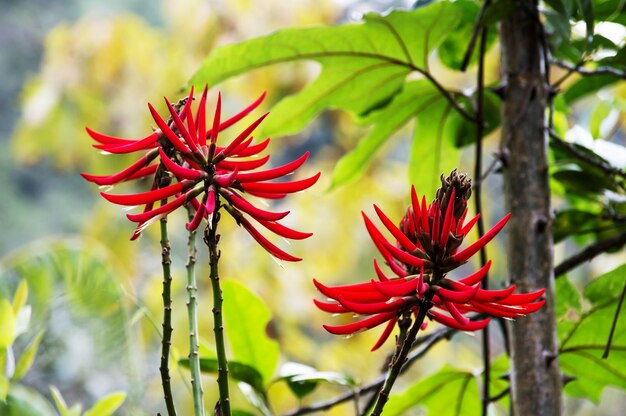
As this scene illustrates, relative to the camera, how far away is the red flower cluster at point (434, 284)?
29cm

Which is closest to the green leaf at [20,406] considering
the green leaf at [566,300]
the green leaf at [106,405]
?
the green leaf at [106,405]

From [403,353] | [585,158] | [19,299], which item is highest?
[585,158]

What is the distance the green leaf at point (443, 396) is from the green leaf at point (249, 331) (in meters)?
0.10

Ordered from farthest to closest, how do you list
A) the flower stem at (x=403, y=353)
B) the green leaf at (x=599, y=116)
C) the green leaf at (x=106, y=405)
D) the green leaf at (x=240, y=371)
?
1. the green leaf at (x=599, y=116)
2. the green leaf at (x=240, y=371)
3. the green leaf at (x=106, y=405)
4. the flower stem at (x=403, y=353)

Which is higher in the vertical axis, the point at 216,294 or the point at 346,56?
the point at 346,56

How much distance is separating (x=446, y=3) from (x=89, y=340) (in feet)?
1.37

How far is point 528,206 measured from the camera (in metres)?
0.54

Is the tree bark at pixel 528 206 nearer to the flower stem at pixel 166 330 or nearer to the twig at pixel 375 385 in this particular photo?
the twig at pixel 375 385

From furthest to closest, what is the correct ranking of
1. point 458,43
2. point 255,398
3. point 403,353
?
point 458,43, point 255,398, point 403,353

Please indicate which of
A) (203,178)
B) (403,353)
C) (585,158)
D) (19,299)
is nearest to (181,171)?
(203,178)

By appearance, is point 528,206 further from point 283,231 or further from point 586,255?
point 283,231

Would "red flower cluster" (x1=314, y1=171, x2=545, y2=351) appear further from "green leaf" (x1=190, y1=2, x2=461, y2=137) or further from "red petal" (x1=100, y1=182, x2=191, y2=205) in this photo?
"green leaf" (x1=190, y1=2, x2=461, y2=137)

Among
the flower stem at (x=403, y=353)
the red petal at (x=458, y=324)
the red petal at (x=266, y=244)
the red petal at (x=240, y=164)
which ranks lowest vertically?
the flower stem at (x=403, y=353)

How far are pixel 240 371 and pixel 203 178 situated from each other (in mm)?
255
